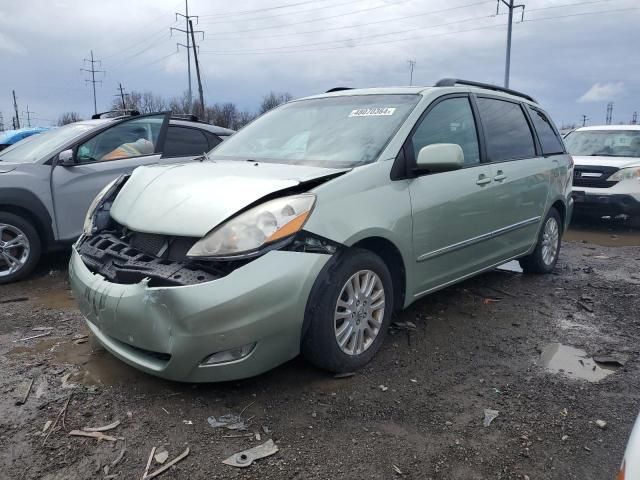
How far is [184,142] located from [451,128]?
11.9 ft

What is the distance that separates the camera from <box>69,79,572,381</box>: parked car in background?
2.67 m

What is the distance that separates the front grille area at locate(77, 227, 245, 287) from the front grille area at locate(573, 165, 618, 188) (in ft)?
26.3

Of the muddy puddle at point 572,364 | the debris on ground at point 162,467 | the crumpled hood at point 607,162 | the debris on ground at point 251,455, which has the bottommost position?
the muddy puddle at point 572,364

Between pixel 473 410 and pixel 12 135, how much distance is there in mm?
13729

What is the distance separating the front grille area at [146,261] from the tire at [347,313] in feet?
1.76

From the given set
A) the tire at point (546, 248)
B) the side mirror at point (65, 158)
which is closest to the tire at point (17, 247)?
the side mirror at point (65, 158)

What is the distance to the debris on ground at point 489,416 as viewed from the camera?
2.79 metres

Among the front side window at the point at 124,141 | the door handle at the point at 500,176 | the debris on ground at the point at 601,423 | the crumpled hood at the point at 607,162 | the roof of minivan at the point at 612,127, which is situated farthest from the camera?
the roof of minivan at the point at 612,127

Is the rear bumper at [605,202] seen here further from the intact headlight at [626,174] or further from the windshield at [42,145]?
the windshield at [42,145]

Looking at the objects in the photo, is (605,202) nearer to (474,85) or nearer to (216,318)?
(474,85)

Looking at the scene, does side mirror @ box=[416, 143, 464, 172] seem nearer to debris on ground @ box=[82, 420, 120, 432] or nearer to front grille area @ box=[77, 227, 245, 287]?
front grille area @ box=[77, 227, 245, 287]

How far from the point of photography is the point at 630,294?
5.18 metres

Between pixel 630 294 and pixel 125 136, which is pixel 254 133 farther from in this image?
pixel 630 294

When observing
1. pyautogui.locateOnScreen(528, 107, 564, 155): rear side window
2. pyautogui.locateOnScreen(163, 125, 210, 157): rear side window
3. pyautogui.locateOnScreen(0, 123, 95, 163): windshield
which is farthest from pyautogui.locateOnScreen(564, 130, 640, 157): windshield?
pyautogui.locateOnScreen(0, 123, 95, 163): windshield
